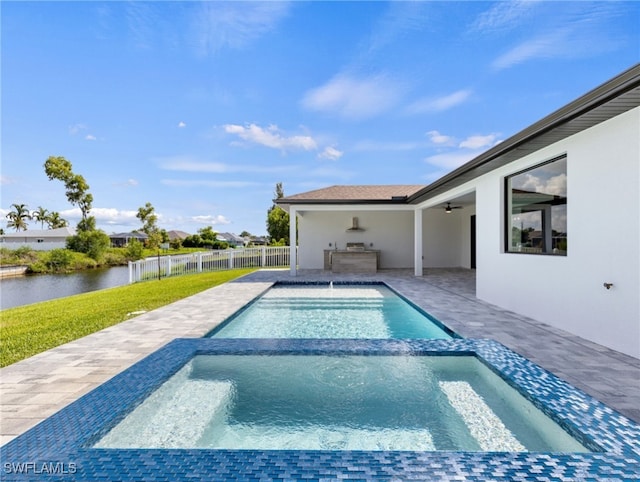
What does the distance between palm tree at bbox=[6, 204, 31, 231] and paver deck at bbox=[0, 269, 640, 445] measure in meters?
71.5

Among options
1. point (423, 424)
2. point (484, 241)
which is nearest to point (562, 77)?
point (484, 241)

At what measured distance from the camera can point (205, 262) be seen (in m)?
15.5

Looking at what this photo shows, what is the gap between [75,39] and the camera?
966 centimetres

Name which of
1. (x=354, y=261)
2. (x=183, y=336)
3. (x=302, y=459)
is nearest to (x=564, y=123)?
(x=302, y=459)

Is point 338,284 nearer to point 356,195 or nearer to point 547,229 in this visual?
point 356,195

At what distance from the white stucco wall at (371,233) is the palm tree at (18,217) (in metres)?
67.3

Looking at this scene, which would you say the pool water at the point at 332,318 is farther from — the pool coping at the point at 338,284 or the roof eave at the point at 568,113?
the roof eave at the point at 568,113

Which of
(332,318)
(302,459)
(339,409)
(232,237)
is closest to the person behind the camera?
(302,459)

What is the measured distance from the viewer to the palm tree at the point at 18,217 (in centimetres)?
5791

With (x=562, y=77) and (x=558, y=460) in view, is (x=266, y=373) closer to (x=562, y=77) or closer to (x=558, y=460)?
(x=558, y=460)

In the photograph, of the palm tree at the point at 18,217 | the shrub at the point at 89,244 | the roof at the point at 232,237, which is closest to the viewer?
the shrub at the point at 89,244

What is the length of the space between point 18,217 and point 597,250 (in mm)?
78836

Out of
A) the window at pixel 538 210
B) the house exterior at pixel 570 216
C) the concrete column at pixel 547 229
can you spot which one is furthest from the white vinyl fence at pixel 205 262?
the concrete column at pixel 547 229

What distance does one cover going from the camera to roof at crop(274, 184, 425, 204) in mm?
11805
